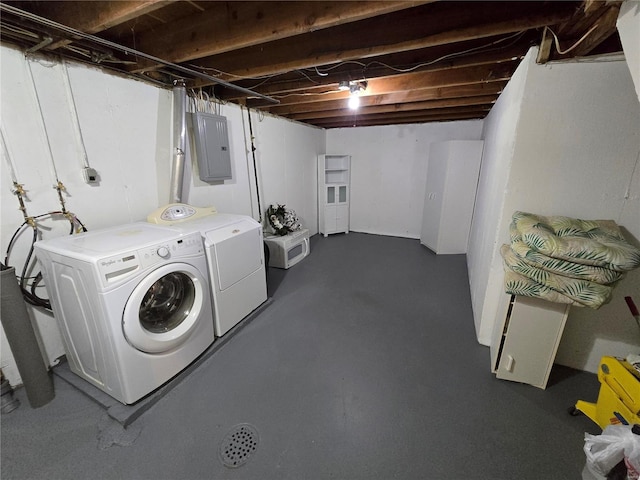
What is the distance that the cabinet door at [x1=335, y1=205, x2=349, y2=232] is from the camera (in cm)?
520

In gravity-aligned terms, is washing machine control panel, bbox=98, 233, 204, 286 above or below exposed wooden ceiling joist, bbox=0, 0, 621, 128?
below

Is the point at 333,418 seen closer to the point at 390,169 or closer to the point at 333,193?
the point at 333,193

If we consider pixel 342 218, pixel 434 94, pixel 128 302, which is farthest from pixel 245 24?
pixel 342 218

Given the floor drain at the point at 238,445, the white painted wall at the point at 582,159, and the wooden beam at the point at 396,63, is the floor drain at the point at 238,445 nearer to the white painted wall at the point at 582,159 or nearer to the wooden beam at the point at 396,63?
the white painted wall at the point at 582,159

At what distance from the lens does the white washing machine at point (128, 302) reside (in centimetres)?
137

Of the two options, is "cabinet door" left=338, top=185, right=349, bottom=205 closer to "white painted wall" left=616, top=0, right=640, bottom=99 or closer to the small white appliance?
the small white appliance

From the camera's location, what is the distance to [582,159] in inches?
62.1

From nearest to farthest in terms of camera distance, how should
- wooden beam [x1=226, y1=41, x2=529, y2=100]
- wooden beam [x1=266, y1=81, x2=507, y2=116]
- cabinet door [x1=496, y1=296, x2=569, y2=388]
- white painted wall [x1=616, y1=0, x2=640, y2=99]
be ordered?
white painted wall [x1=616, y1=0, x2=640, y2=99] → cabinet door [x1=496, y1=296, x2=569, y2=388] → wooden beam [x1=226, y1=41, x2=529, y2=100] → wooden beam [x1=266, y1=81, x2=507, y2=116]

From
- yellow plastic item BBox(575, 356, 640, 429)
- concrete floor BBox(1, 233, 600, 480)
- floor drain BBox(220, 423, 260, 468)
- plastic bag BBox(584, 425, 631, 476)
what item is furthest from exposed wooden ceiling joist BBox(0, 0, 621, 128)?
floor drain BBox(220, 423, 260, 468)

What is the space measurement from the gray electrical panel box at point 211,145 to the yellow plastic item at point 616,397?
3235 millimetres

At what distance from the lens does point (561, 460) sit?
4.22ft

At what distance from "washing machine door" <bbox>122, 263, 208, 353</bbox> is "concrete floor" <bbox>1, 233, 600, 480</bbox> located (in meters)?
0.38

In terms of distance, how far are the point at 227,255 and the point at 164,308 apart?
0.57 metres

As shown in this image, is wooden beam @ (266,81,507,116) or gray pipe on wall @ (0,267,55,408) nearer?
gray pipe on wall @ (0,267,55,408)
